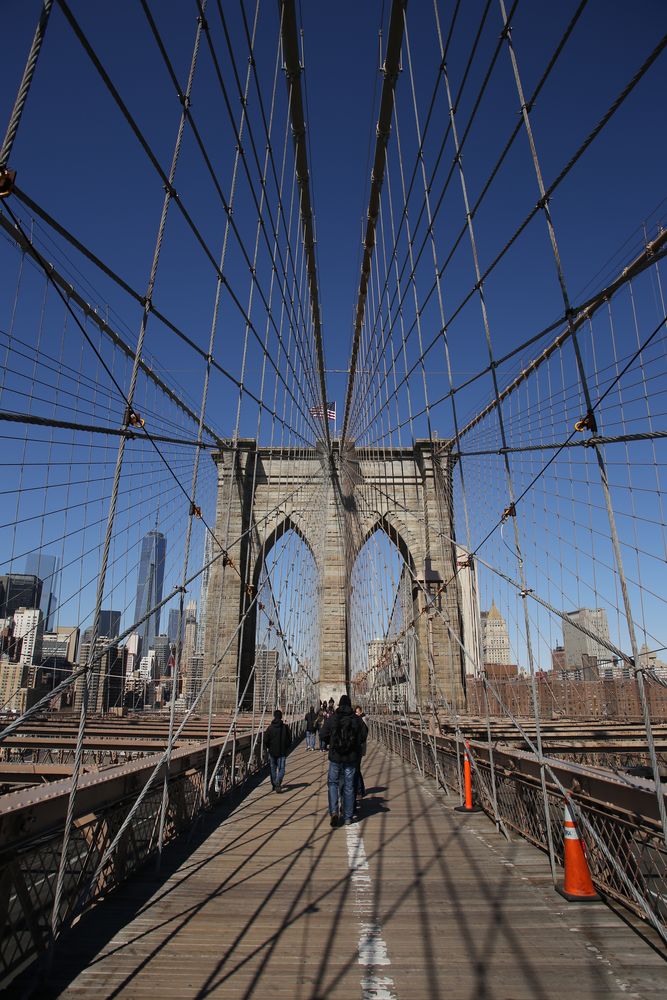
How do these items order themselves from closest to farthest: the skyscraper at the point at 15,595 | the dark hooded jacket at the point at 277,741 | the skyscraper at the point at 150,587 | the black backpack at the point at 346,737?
the black backpack at the point at 346,737
the dark hooded jacket at the point at 277,741
the skyscraper at the point at 15,595
the skyscraper at the point at 150,587

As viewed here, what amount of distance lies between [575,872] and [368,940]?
1.23m

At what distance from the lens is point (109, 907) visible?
10.1 feet

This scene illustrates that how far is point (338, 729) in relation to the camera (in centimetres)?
564

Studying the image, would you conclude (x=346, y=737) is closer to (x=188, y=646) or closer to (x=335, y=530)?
(x=335, y=530)

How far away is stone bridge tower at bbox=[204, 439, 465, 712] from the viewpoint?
22.9 m

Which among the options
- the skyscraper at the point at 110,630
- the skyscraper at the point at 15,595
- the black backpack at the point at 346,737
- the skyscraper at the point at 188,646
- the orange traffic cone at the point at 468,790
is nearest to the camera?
the black backpack at the point at 346,737

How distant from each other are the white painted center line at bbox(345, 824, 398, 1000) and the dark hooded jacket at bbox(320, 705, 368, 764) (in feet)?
4.09

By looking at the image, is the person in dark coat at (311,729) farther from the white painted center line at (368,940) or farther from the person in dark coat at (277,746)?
the white painted center line at (368,940)

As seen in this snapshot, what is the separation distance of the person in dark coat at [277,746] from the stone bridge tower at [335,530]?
14.7 metres

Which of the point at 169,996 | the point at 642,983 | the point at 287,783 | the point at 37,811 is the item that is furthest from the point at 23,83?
the point at 287,783

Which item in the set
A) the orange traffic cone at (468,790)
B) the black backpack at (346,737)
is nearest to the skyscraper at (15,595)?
the black backpack at (346,737)

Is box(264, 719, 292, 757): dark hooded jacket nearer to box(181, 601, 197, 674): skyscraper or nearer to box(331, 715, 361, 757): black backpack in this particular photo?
box(331, 715, 361, 757): black backpack

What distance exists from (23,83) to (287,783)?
7889 millimetres

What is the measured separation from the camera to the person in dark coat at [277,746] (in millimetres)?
7055
